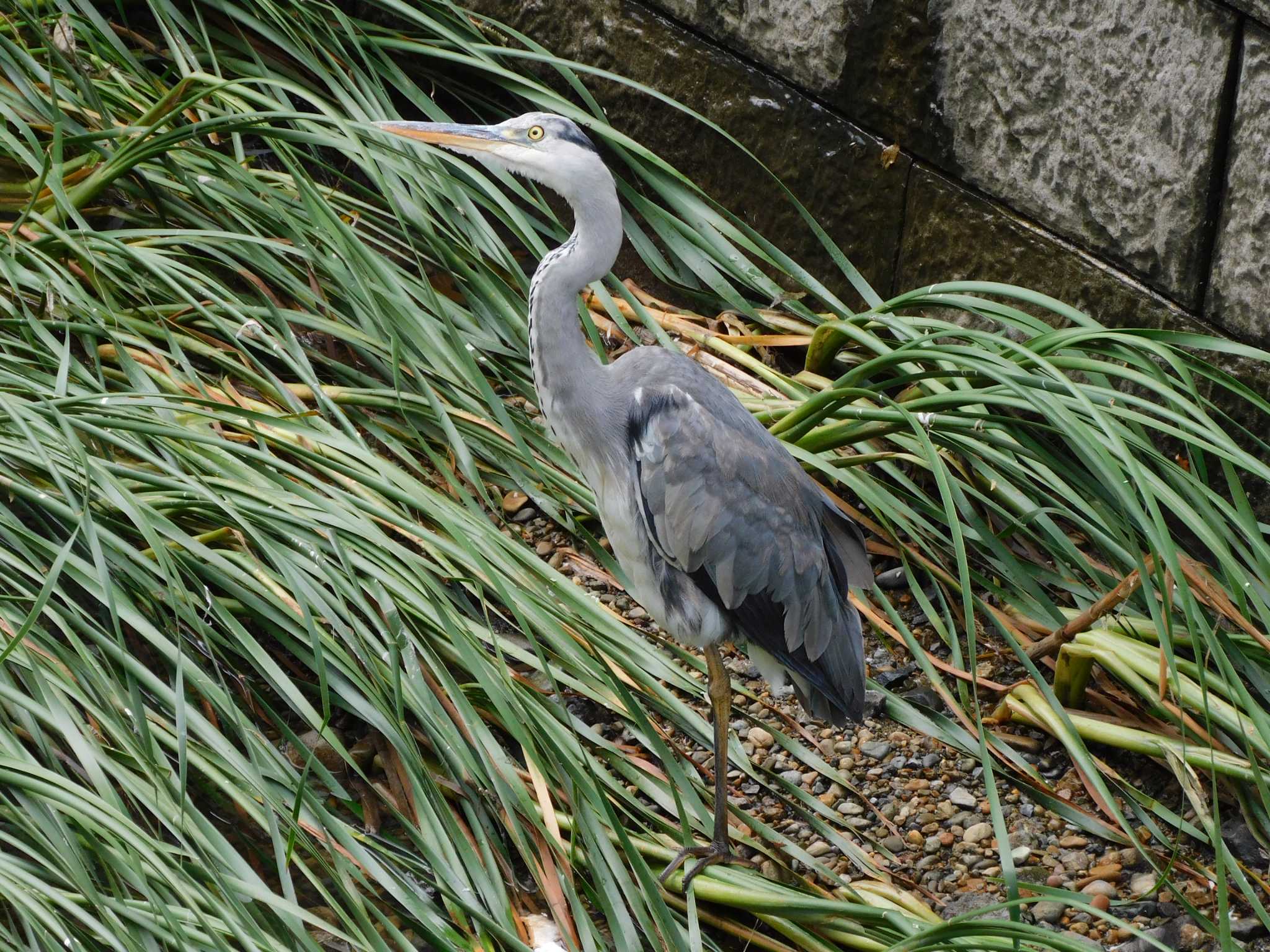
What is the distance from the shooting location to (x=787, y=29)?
3494 millimetres

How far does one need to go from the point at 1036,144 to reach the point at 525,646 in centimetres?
161

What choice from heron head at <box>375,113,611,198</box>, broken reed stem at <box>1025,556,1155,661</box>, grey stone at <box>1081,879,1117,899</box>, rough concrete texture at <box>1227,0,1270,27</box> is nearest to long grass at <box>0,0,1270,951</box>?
broken reed stem at <box>1025,556,1155,661</box>

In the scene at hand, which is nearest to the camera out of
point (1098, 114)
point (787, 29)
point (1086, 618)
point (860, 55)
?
point (1086, 618)

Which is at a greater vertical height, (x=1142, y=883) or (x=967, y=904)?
(x=1142, y=883)

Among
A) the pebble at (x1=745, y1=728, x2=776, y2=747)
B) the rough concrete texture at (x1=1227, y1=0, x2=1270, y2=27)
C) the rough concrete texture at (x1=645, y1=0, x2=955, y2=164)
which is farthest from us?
the rough concrete texture at (x1=645, y1=0, x2=955, y2=164)

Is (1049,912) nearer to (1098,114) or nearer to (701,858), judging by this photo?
(701,858)

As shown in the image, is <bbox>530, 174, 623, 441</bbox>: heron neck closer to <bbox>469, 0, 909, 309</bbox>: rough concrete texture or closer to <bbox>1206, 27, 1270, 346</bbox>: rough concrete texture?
<bbox>469, 0, 909, 309</bbox>: rough concrete texture

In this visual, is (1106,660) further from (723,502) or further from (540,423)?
(540,423)

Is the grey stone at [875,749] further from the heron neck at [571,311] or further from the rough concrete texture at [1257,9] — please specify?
the rough concrete texture at [1257,9]

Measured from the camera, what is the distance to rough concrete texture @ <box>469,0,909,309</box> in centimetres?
349

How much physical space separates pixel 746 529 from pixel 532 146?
80 centimetres

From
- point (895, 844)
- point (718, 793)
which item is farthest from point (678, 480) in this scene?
point (895, 844)

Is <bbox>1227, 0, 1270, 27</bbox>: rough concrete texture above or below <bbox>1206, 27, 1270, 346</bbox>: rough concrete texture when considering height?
above

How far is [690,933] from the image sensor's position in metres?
2.22
